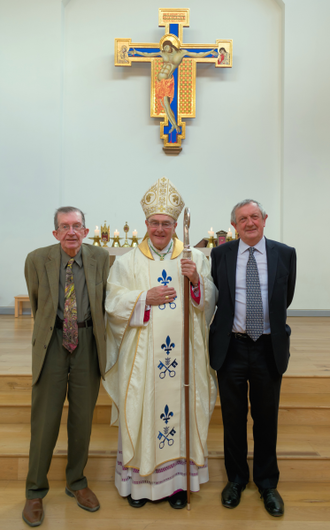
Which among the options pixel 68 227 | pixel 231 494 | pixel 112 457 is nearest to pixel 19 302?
pixel 112 457

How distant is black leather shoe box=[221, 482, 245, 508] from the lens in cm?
235

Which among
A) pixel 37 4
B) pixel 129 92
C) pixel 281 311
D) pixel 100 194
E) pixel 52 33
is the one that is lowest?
pixel 281 311

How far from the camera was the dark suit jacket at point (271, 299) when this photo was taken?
2.24 metres

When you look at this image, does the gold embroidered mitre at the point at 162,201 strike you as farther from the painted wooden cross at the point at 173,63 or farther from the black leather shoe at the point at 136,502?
the painted wooden cross at the point at 173,63

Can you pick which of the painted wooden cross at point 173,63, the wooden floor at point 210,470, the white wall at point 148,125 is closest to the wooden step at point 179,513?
the wooden floor at point 210,470

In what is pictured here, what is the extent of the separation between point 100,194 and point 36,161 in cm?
111

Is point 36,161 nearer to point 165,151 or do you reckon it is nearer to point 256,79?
point 165,151

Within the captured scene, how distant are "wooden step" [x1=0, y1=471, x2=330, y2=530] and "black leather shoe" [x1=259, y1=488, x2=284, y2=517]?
0.11 ft

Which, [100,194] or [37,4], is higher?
[37,4]

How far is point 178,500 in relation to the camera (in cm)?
237

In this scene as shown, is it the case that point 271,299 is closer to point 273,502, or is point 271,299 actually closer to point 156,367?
point 156,367

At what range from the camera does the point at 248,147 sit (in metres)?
6.23

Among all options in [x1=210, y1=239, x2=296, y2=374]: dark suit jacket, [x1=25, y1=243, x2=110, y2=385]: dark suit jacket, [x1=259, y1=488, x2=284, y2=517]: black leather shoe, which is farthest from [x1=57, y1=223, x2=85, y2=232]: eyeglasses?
[x1=259, y1=488, x2=284, y2=517]: black leather shoe

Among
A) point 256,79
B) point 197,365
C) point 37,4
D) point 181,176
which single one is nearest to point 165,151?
point 181,176
